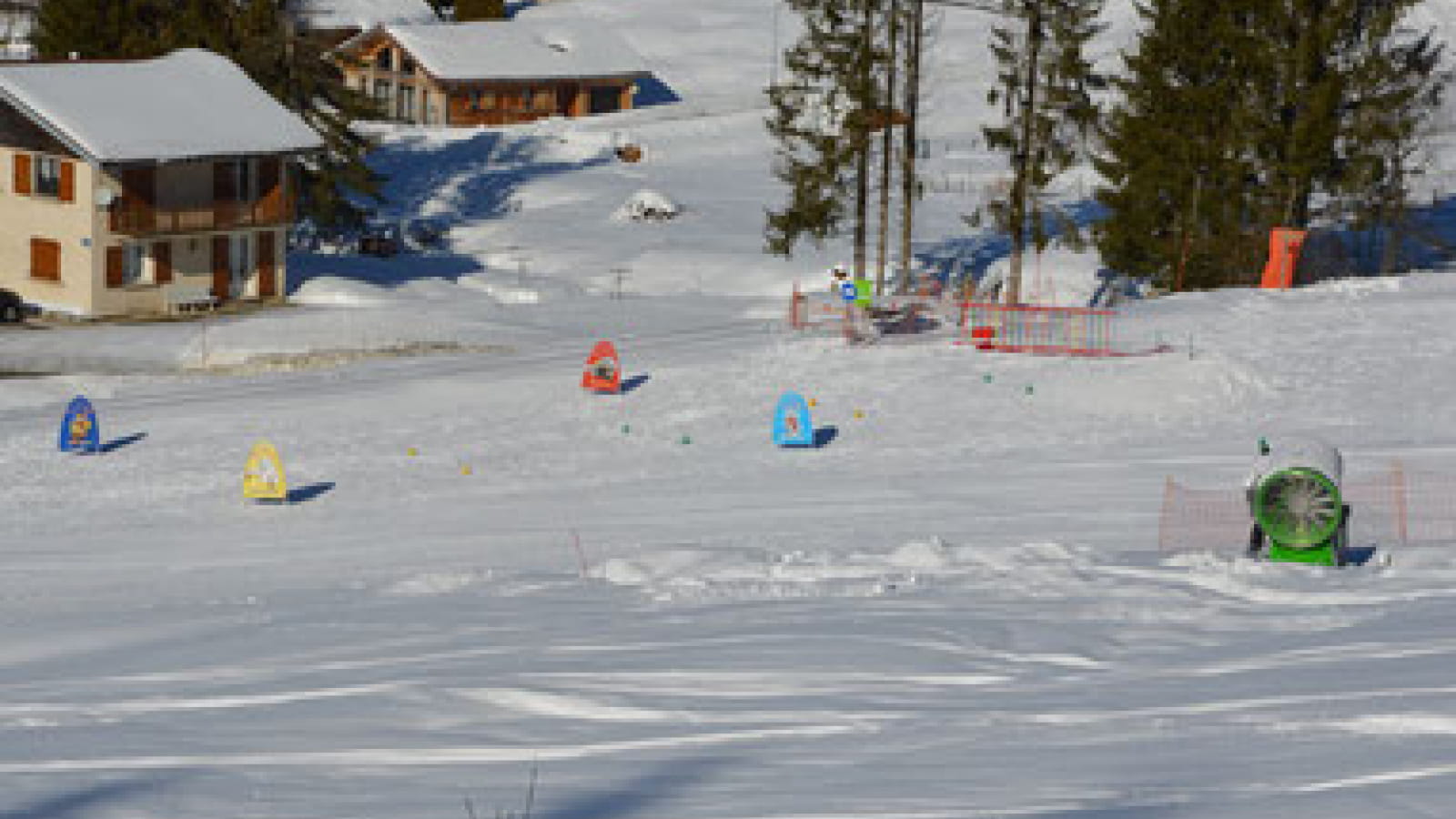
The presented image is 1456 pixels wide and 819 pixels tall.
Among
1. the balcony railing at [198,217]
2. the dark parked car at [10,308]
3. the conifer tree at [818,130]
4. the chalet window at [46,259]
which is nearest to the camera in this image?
the dark parked car at [10,308]

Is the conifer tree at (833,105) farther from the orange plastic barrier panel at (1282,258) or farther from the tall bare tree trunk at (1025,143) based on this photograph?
the orange plastic barrier panel at (1282,258)

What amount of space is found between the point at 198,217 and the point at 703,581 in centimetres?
3545

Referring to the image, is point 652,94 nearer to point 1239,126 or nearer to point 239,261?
point 239,261

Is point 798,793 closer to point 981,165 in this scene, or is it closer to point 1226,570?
point 1226,570

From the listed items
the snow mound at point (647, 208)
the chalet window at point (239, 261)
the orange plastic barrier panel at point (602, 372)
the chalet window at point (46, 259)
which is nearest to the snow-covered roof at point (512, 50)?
the snow mound at point (647, 208)

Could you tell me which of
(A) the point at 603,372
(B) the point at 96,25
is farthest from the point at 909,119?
(B) the point at 96,25

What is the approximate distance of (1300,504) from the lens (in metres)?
22.2

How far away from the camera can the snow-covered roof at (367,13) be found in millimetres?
109312

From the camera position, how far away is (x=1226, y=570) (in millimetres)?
21109

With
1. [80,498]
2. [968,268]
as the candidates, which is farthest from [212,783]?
[968,268]

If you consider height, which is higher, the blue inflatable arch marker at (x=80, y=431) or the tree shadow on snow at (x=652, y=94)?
the tree shadow on snow at (x=652, y=94)

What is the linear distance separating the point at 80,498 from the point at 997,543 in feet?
48.9

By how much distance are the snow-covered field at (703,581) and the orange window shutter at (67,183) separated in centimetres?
485

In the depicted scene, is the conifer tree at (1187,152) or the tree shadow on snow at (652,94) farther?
the tree shadow on snow at (652,94)
